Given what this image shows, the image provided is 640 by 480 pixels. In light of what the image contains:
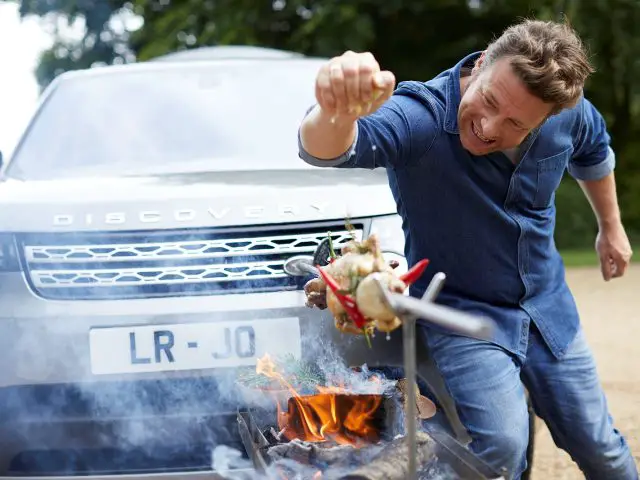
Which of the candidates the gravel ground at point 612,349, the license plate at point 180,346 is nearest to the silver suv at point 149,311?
the license plate at point 180,346

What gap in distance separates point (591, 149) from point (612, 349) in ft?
14.8

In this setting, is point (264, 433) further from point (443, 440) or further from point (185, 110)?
point (185, 110)

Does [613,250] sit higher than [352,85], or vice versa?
[352,85]

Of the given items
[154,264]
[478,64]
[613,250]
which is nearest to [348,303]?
[478,64]

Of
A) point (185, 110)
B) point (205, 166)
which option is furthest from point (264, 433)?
point (185, 110)

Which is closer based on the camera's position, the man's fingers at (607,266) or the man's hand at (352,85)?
the man's hand at (352,85)

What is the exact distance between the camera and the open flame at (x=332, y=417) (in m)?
2.81

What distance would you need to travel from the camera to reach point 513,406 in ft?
9.14

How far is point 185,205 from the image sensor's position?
11.3 ft

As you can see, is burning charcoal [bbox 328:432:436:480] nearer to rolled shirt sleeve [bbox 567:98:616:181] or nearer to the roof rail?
rolled shirt sleeve [bbox 567:98:616:181]

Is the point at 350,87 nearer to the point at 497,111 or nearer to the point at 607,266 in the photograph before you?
the point at 497,111

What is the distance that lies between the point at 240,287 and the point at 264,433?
0.69 meters

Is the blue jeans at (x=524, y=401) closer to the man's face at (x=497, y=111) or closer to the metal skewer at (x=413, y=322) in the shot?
the man's face at (x=497, y=111)

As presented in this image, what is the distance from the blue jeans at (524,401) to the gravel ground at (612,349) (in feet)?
4.99
